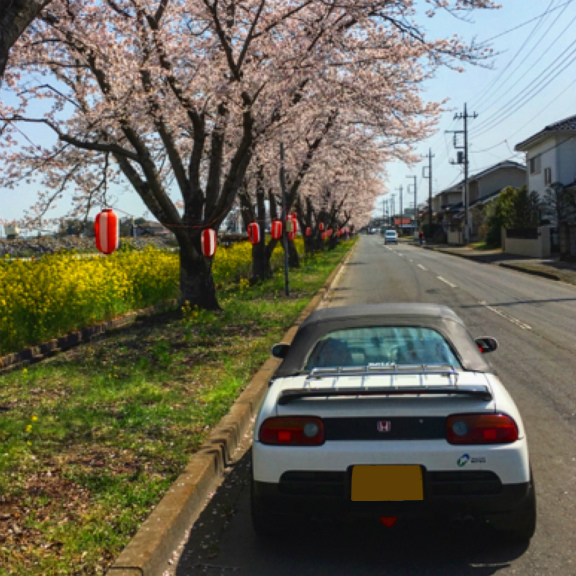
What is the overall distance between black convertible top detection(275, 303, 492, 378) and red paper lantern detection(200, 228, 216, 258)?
8516 mm

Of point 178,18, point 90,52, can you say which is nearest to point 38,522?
point 90,52

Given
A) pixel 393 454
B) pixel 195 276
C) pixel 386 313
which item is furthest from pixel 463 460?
pixel 195 276

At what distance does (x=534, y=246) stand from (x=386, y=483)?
34.8m

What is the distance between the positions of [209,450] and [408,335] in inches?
72.0

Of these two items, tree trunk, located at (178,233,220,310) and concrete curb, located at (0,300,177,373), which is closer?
concrete curb, located at (0,300,177,373)

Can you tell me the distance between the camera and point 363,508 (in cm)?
364

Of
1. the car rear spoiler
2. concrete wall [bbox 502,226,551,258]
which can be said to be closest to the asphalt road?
the car rear spoiler

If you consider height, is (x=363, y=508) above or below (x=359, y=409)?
below

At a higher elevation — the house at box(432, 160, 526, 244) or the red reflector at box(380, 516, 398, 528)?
the house at box(432, 160, 526, 244)

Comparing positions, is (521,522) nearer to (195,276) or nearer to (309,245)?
(195,276)

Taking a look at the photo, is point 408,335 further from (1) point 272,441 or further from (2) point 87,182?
(2) point 87,182

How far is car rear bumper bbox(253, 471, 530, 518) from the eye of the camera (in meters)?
3.60

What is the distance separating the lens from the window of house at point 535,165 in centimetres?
4366

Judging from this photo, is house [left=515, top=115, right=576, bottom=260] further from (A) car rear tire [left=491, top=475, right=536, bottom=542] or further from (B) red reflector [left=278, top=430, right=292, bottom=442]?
(B) red reflector [left=278, top=430, right=292, bottom=442]
